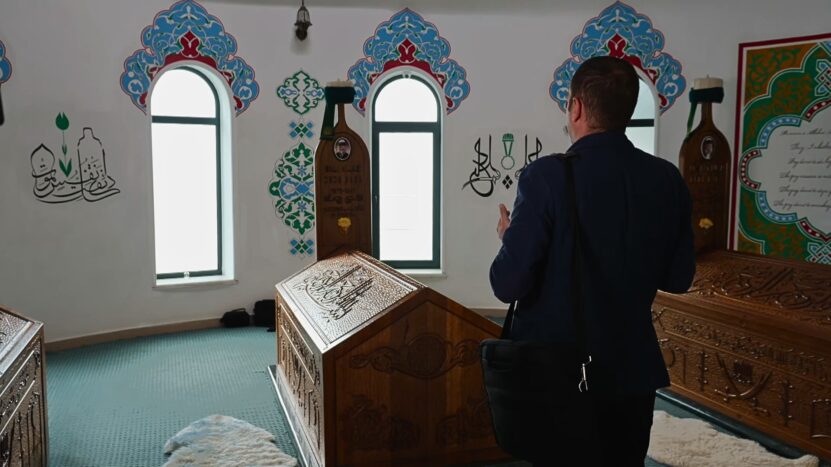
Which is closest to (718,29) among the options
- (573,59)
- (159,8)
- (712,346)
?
(573,59)

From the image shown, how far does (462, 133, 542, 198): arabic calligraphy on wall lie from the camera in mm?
6188

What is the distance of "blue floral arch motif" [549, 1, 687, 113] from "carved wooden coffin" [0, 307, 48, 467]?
456cm

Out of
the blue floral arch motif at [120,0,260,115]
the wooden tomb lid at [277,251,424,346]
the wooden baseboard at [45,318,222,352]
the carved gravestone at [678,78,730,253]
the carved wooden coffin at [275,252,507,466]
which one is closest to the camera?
the carved wooden coffin at [275,252,507,466]

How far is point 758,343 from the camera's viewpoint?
337 cm

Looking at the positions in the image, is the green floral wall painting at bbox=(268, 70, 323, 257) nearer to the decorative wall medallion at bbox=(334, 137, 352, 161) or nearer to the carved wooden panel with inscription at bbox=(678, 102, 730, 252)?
the decorative wall medallion at bbox=(334, 137, 352, 161)

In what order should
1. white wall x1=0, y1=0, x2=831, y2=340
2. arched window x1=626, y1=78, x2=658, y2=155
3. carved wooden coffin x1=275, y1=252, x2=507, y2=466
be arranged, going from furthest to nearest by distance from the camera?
arched window x1=626, y1=78, x2=658, y2=155
white wall x1=0, y1=0, x2=831, y2=340
carved wooden coffin x1=275, y1=252, x2=507, y2=466

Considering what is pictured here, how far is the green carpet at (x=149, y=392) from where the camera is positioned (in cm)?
343

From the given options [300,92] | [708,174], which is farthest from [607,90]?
[300,92]

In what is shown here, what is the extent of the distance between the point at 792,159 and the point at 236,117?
14.4 feet

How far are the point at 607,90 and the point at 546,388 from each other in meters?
0.68

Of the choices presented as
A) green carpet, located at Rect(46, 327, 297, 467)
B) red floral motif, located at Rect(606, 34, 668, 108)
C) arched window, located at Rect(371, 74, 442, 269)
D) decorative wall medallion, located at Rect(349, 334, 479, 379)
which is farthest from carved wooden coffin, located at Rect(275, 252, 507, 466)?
red floral motif, located at Rect(606, 34, 668, 108)

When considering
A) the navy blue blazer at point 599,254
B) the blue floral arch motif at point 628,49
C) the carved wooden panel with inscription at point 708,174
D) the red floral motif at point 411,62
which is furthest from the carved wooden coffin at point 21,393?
the blue floral arch motif at point 628,49

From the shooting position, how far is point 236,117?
231 inches

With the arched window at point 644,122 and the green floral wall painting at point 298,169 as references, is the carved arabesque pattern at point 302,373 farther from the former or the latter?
the arched window at point 644,122
